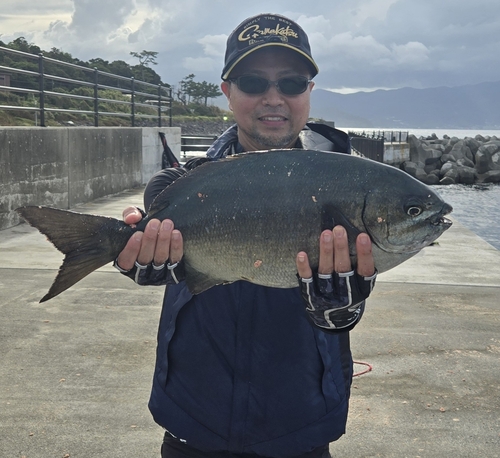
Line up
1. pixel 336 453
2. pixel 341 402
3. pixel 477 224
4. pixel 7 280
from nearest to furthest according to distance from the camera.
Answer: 1. pixel 341 402
2. pixel 336 453
3. pixel 7 280
4. pixel 477 224

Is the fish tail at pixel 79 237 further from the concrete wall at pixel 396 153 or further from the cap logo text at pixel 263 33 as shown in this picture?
the concrete wall at pixel 396 153

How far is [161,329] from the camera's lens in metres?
2.38

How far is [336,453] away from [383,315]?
2.49 meters

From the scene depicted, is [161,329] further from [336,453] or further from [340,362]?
[336,453]

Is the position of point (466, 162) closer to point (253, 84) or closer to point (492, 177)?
point (492, 177)

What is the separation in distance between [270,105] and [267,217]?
599 millimetres

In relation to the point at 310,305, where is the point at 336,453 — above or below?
below

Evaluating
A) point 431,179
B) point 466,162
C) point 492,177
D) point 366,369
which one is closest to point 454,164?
point 492,177

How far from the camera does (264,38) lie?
2498 millimetres

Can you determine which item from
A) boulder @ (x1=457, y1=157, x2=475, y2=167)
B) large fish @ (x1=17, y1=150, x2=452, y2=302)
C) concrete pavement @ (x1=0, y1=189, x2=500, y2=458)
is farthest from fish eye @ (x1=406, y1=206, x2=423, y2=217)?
boulder @ (x1=457, y1=157, x2=475, y2=167)

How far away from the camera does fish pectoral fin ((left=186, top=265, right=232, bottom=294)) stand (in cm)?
218

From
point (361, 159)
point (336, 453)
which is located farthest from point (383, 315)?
point (361, 159)

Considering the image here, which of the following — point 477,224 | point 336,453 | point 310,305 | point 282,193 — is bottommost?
point 477,224

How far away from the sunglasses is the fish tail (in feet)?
2.57
